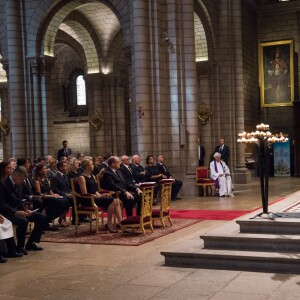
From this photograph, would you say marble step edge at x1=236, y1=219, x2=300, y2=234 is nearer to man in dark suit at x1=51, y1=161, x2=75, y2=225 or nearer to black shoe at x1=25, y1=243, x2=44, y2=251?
black shoe at x1=25, y1=243, x2=44, y2=251

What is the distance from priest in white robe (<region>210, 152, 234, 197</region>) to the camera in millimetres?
16672

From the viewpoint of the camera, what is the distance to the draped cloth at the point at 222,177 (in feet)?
54.7

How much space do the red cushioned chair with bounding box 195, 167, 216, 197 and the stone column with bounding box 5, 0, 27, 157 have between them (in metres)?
6.14

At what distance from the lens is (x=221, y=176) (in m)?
16.7

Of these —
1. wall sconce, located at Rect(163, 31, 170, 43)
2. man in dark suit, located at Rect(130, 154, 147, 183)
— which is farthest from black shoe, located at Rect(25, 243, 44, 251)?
wall sconce, located at Rect(163, 31, 170, 43)

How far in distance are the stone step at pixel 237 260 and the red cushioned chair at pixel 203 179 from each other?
9161 mm

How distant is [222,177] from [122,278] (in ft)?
33.3

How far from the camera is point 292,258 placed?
6852 millimetres

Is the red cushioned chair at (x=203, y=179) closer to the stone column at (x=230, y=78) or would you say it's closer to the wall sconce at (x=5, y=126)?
the stone column at (x=230, y=78)

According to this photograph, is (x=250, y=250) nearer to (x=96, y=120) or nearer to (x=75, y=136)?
(x=96, y=120)

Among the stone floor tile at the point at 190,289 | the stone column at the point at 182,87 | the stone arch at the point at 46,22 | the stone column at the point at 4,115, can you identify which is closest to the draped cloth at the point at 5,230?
the stone floor tile at the point at 190,289

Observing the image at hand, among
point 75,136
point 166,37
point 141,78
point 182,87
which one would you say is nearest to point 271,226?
point 141,78

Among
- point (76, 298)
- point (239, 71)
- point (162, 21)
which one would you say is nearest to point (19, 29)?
point (162, 21)

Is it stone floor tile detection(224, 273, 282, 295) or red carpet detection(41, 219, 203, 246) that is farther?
red carpet detection(41, 219, 203, 246)
